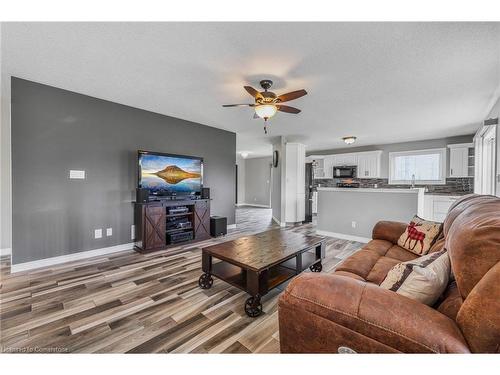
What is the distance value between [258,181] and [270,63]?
7.98 meters

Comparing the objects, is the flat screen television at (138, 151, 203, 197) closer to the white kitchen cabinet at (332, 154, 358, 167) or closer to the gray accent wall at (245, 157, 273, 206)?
the white kitchen cabinet at (332, 154, 358, 167)

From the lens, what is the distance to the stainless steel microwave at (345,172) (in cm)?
725

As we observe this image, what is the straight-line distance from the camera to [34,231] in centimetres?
284

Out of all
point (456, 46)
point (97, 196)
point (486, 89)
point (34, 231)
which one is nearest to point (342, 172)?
point (486, 89)

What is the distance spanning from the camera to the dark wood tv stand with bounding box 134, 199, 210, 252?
11.2 ft

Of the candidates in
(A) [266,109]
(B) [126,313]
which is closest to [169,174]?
(A) [266,109]

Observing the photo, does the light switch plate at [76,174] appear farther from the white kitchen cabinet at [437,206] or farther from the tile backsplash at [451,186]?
the tile backsplash at [451,186]

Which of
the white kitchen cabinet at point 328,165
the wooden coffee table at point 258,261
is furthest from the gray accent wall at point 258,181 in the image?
the wooden coffee table at point 258,261

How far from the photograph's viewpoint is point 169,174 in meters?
3.88

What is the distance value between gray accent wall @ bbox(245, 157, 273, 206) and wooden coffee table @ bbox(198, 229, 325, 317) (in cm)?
705

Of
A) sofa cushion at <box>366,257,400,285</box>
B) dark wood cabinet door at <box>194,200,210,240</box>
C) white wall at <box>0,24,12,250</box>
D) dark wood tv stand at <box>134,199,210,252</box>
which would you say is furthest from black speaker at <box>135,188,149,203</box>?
sofa cushion at <box>366,257,400,285</box>

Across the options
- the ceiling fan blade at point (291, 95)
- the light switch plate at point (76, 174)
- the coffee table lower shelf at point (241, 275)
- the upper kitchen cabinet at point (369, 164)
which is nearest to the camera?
the coffee table lower shelf at point (241, 275)

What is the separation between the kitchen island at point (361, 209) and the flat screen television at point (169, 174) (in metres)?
2.71

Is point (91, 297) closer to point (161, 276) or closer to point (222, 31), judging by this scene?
point (161, 276)
